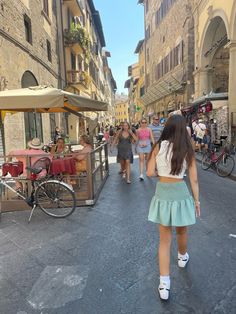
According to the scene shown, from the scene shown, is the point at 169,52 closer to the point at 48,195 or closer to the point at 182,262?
the point at 48,195

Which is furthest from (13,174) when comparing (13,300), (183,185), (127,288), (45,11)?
(45,11)

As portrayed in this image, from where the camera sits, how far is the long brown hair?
8.05 ft

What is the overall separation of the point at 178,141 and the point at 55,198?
3161mm

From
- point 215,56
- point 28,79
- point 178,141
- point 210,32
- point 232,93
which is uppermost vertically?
point 210,32

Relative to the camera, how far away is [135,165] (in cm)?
1055

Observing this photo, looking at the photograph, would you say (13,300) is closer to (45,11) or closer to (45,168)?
(45,168)

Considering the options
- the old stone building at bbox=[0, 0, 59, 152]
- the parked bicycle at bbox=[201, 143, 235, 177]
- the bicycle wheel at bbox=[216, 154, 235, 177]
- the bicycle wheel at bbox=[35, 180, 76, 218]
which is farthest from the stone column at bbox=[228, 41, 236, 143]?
the bicycle wheel at bbox=[35, 180, 76, 218]

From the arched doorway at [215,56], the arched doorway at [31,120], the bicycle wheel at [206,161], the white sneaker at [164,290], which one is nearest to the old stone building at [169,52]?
the arched doorway at [215,56]

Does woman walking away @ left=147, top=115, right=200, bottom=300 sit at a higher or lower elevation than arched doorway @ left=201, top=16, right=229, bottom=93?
lower

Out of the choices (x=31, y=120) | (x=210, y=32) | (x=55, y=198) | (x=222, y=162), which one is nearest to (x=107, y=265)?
(x=55, y=198)

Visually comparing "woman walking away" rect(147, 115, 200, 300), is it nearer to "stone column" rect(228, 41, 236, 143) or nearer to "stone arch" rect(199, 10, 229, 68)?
"stone column" rect(228, 41, 236, 143)

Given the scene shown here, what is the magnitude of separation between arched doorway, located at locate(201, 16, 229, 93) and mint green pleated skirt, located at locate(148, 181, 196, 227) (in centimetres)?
1411

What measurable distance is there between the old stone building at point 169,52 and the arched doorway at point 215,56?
186 centimetres

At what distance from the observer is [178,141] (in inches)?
96.8
